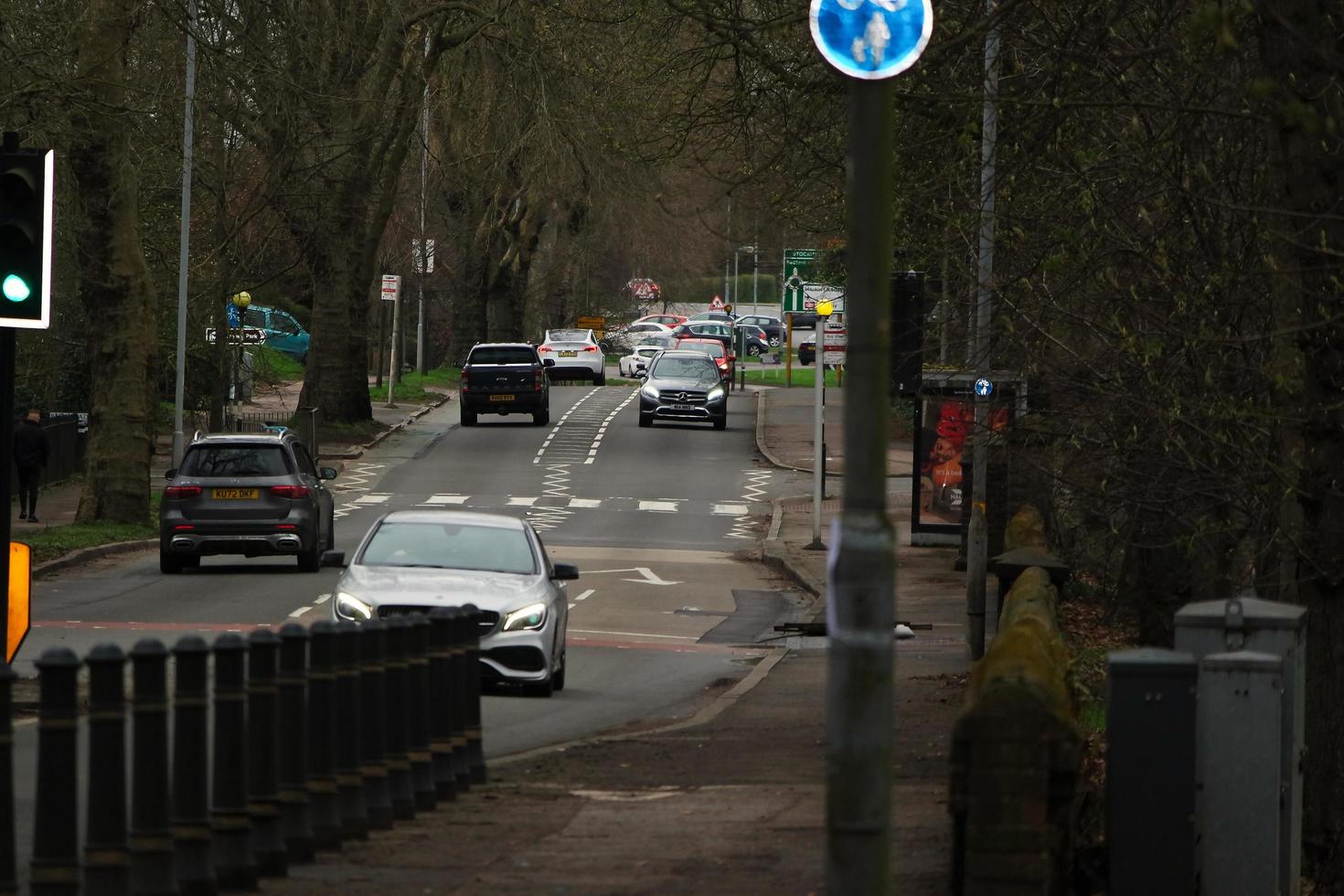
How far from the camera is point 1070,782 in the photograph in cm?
716

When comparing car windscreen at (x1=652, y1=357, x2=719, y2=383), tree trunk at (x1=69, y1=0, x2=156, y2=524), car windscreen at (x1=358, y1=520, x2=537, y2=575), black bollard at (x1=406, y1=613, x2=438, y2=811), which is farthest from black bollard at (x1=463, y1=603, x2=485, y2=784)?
car windscreen at (x1=652, y1=357, x2=719, y2=383)

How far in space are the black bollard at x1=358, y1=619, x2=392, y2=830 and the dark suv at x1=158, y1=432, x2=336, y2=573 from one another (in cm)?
1563

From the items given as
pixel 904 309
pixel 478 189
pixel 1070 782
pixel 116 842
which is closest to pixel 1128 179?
pixel 904 309

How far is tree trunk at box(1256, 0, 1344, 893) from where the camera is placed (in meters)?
8.95

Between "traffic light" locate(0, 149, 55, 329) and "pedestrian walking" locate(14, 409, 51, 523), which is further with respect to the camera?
"pedestrian walking" locate(14, 409, 51, 523)

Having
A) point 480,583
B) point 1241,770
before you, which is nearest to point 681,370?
point 480,583

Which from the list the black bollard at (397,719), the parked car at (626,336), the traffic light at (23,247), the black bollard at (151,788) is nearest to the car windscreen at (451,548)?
the traffic light at (23,247)

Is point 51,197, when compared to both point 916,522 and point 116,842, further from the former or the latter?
point 916,522

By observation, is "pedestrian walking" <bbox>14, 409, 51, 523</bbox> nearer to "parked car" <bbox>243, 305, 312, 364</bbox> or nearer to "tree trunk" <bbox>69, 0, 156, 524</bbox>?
"tree trunk" <bbox>69, 0, 156, 524</bbox>

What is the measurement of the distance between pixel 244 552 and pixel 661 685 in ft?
30.6

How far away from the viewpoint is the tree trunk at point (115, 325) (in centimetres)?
2817

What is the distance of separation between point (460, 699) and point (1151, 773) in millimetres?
4554

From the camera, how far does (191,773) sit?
23.6 ft

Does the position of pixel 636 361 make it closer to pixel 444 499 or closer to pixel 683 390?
pixel 683 390
